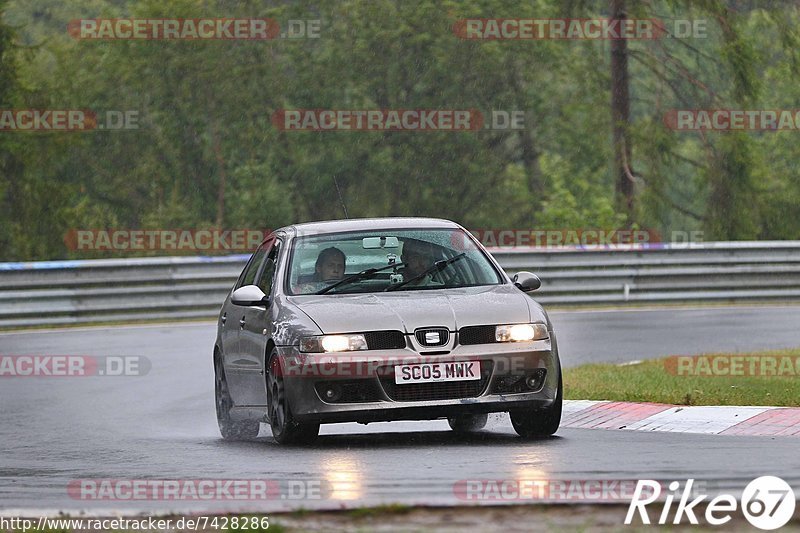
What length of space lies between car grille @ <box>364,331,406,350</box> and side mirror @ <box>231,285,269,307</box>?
4.00ft

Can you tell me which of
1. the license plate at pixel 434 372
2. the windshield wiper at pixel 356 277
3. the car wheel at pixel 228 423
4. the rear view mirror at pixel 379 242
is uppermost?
the rear view mirror at pixel 379 242

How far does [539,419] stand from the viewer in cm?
1029

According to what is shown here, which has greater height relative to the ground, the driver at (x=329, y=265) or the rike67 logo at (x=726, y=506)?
the driver at (x=329, y=265)

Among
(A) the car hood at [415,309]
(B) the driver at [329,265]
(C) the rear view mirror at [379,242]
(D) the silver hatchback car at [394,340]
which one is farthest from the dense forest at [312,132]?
(A) the car hood at [415,309]

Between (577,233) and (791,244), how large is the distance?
7996 mm

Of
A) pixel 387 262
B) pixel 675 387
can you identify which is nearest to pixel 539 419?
pixel 387 262

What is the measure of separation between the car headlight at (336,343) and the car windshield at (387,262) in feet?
2.57

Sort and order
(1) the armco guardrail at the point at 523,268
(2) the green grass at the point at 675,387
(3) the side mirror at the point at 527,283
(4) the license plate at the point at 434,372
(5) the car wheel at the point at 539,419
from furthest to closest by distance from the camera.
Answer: (1) the armco guardrail at the point at 523,268 → (2) the green grass at the point at 675,387 → (3) the side mirror at the point at 527,283 → (5) the car wheel at the point at 539,419 → (4) the license plate at the point at 434,372

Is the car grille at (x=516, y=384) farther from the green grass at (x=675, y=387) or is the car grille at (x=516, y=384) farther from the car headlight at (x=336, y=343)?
the green grass at (x=675, y=387)

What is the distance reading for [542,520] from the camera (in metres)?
6.06

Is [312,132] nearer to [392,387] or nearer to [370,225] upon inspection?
[370,225]

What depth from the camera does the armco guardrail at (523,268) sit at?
23.4 metres

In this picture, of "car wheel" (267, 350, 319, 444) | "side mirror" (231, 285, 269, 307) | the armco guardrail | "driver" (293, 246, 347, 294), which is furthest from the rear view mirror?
the armco guardrail

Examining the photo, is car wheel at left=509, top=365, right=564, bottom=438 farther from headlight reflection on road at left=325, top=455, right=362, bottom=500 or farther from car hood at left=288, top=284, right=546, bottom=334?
headlight reflection on road at left=325, top=455, right=362, bottom=500
